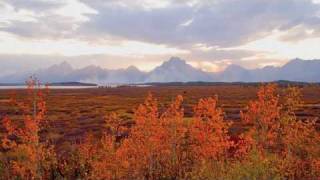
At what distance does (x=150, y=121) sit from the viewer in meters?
38.9

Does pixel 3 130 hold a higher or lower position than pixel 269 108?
lower

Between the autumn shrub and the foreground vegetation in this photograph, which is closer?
the autumn shrub

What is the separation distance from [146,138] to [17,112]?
7932cm

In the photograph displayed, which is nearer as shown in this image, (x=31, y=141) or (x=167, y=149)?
(x=31, y=141)

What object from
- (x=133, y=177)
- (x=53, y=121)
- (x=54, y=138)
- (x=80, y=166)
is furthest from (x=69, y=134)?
(x=133, y=177)

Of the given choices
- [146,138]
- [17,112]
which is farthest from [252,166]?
[17,112]

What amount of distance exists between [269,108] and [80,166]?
17.0m

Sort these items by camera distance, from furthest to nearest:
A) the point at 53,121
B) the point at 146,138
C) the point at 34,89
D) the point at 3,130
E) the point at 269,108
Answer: the point at 53,121 → the point at 3,130 → the point at 269,108 → the point at 146,138 → the point at 34,89

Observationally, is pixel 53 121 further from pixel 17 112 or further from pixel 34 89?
pixel 34 89

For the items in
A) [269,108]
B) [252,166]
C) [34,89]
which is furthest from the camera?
[269,108]

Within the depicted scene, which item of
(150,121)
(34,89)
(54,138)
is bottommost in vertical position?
(54,138)

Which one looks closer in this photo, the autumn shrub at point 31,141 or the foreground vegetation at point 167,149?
the autumn shrub at point 31,141

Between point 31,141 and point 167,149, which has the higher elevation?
point 31,141

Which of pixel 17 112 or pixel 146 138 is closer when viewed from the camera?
pixel 146 138
